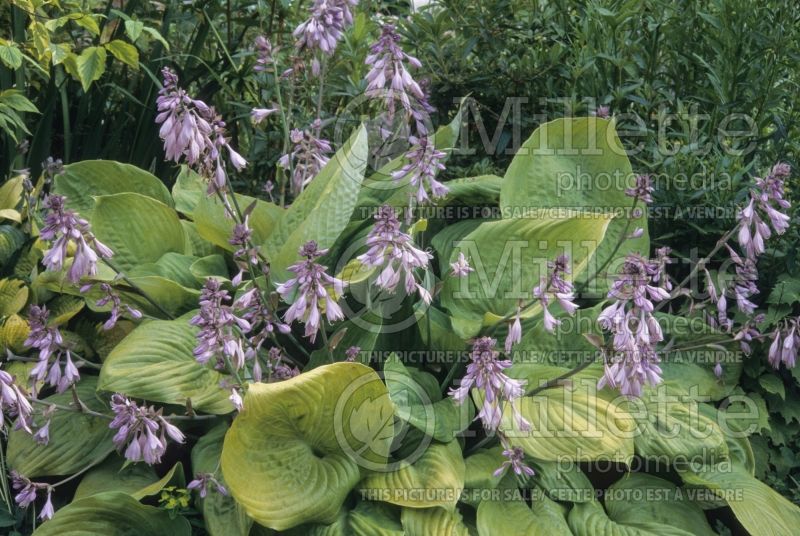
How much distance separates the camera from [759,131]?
12.2ft

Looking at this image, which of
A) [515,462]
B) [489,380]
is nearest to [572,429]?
[515,462]

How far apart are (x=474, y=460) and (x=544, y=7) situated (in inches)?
89.2

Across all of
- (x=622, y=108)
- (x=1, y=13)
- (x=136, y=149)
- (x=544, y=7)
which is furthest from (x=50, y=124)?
(x=622, y=108)

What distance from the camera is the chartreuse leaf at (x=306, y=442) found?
2506mm

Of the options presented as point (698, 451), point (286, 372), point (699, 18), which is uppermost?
point (699, 18)

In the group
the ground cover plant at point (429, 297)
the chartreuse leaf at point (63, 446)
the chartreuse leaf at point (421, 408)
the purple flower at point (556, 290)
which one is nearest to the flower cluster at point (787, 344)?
the ground cover plant at point (429, 297)

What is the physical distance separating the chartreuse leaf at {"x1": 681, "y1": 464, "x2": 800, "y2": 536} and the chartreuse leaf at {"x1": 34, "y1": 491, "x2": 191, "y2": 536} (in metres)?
1.71

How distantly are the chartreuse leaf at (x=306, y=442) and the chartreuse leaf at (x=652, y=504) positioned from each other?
0.86m

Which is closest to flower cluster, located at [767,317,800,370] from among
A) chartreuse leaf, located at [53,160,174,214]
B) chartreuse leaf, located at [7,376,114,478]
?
chartreuse leaf, located at [7,376,114,478]

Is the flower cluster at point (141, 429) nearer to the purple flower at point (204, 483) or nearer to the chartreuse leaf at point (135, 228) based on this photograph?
the purple flower at point (204, 483)

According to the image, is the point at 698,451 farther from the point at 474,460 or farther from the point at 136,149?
the point at 136,149

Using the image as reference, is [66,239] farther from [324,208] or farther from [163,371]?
[324,208]

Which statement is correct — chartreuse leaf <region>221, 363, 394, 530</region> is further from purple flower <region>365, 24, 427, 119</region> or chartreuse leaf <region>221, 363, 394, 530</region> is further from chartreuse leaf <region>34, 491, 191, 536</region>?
purple flower <region>365, 24, 427, 119</region>

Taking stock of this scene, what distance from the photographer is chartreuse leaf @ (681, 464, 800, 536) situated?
295 cm
